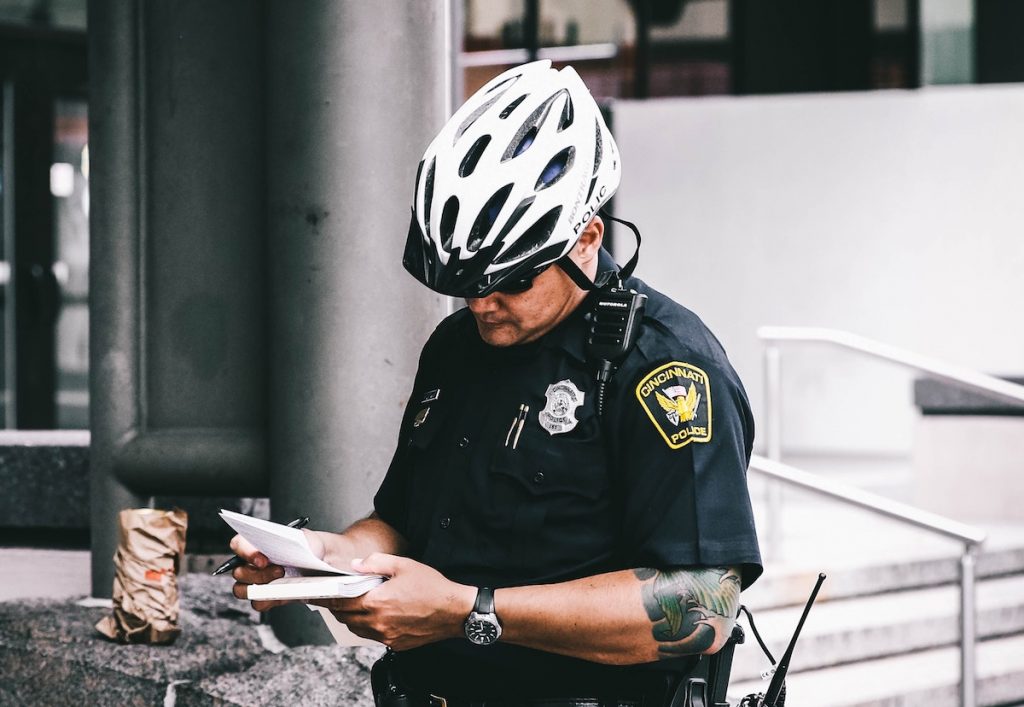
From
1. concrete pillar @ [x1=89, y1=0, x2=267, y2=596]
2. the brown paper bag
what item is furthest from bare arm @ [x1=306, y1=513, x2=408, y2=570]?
concrete pillar @ [x1=89, y1=0, x2=267, y2=596]

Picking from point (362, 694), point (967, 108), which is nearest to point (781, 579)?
point (362, 694)

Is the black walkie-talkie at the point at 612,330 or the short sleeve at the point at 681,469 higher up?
the black walkie-talkie at the point at 612,330

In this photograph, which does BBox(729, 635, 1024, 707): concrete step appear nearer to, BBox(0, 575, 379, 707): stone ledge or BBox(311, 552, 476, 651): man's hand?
BBox(0, 575, 379, 707): stone ledge

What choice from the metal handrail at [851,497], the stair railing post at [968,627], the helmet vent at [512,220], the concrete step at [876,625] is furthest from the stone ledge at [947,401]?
the helmet vent at [512,220]

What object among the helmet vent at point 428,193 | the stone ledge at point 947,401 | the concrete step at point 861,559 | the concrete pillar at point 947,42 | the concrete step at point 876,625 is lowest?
the concrete step at point 876,625

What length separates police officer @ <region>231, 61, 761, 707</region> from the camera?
5.62 ft

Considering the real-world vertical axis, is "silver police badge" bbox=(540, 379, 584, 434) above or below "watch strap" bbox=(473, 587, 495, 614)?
above

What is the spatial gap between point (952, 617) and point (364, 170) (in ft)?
11.2

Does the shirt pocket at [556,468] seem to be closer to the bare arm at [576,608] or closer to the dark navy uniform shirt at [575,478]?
the dark navy uniform shirt at [575,478]

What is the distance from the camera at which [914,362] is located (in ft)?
17.4

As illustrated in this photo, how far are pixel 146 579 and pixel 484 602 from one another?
1947 millimetres

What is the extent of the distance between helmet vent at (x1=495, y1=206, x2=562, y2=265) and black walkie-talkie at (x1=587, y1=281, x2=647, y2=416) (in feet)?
0.41

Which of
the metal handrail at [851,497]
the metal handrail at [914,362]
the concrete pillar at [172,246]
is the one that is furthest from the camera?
the metal handrail at [914,362]

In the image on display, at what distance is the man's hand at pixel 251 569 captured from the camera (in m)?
1.89
